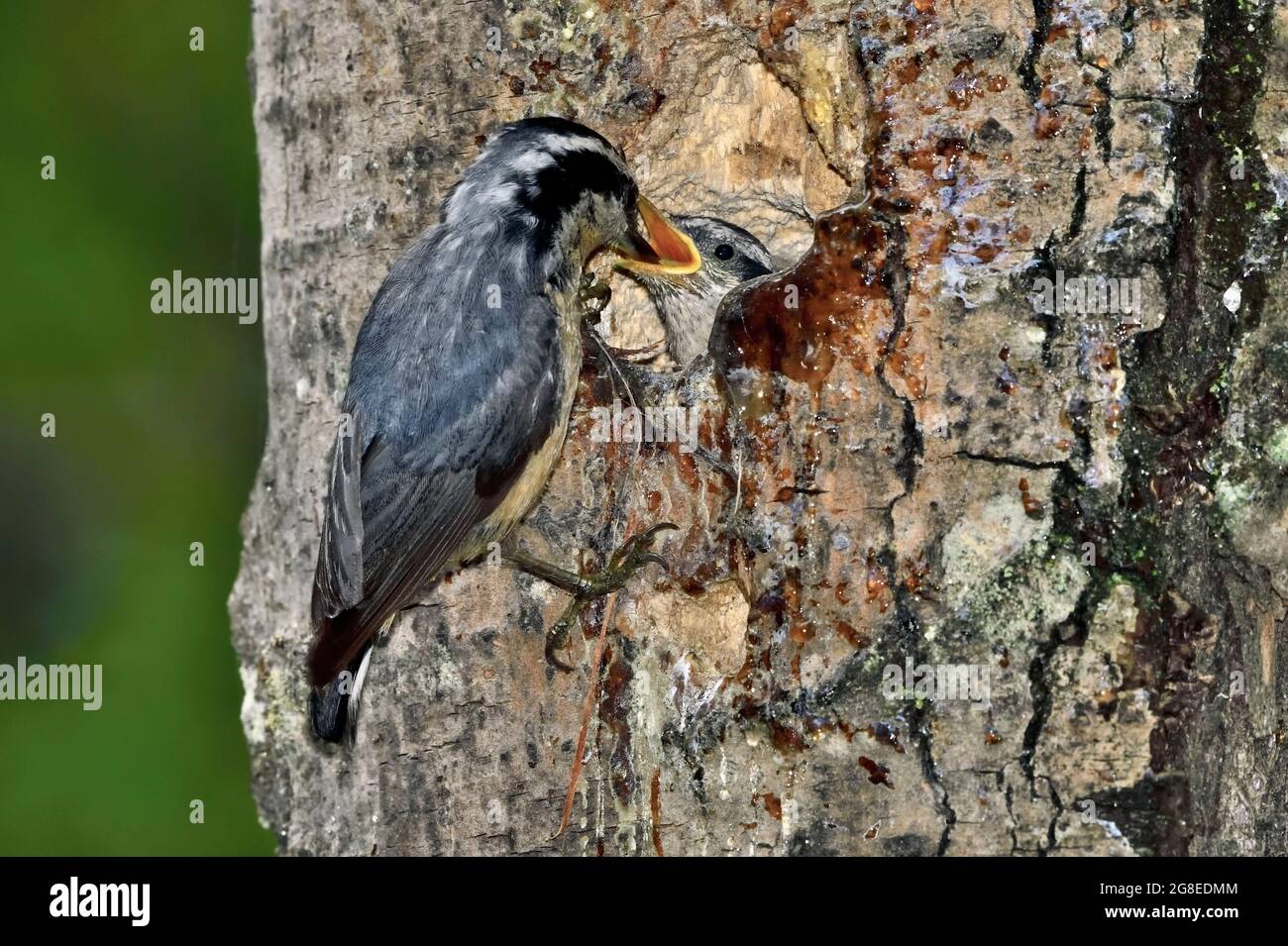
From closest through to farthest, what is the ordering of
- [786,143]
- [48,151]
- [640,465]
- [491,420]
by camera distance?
[640,465] → [491,420] → [786,143] → [48,151]

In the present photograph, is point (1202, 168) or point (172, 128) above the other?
point (172, 128)

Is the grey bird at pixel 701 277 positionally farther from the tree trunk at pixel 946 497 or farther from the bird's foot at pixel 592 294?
the tree trunk at pixel 946 497

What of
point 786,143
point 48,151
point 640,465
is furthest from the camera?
point 48,151

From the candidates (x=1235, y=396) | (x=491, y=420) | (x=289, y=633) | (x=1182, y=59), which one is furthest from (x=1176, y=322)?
(x=289, y=633)

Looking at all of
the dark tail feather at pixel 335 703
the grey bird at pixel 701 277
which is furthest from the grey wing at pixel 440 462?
the grey bird at pixel 701 277

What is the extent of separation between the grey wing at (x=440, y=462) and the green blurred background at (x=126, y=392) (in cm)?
134

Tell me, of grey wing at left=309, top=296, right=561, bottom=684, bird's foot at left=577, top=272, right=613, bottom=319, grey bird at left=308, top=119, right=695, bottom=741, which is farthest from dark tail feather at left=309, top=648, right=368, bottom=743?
bird's foot at left=577, top=272, right=613, bottom=319

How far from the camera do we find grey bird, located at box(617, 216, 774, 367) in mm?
3895

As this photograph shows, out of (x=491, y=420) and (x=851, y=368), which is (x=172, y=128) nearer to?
(x=491, y=420)

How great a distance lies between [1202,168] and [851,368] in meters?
0.68

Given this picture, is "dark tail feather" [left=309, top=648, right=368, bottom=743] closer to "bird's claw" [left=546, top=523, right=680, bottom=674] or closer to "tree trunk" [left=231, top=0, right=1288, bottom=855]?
"tree trunk" [left=231, top=0, right=1288, bottom=855]

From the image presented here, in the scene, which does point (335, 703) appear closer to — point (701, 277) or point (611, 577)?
point (611, 577)

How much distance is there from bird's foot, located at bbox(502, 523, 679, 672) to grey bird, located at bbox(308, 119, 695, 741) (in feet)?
0.52

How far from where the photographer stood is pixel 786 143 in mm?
3711
